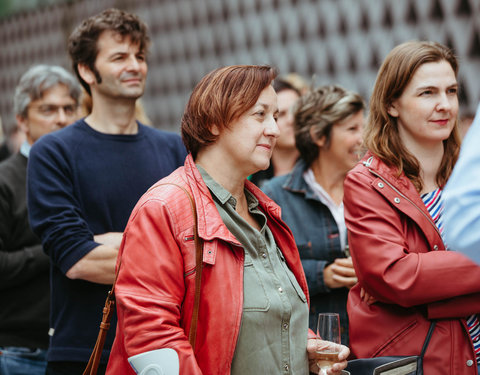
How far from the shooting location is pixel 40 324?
10.5 feet

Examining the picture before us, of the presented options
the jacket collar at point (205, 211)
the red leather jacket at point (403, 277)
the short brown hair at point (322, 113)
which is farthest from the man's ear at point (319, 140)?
the jacket collar at point (205, 211)

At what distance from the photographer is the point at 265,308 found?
73.0 inches

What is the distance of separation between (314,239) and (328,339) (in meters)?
1.01

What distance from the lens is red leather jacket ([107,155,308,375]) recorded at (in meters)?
1.71

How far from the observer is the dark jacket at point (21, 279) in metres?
3.13

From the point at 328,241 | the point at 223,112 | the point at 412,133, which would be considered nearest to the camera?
the point at 223,112

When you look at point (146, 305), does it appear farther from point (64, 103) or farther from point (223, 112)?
point (64, 103)

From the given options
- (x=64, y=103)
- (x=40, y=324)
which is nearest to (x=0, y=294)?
(x=40, y=324)

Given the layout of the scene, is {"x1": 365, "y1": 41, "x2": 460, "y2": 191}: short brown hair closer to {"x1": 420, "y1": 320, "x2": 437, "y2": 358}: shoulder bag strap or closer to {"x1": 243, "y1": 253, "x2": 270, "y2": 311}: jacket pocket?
{"x1": 420, "y1": 320, "x2": 437, "y2": 358}: shoulder bag strap

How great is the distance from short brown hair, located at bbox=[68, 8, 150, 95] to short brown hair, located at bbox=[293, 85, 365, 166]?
1.01 meters

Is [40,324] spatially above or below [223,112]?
below

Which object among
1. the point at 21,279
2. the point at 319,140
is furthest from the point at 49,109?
the point at 319,140

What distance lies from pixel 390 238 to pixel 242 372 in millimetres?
750

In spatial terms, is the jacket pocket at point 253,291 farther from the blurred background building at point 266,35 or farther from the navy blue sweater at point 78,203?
the blurred background building at point 266,35
